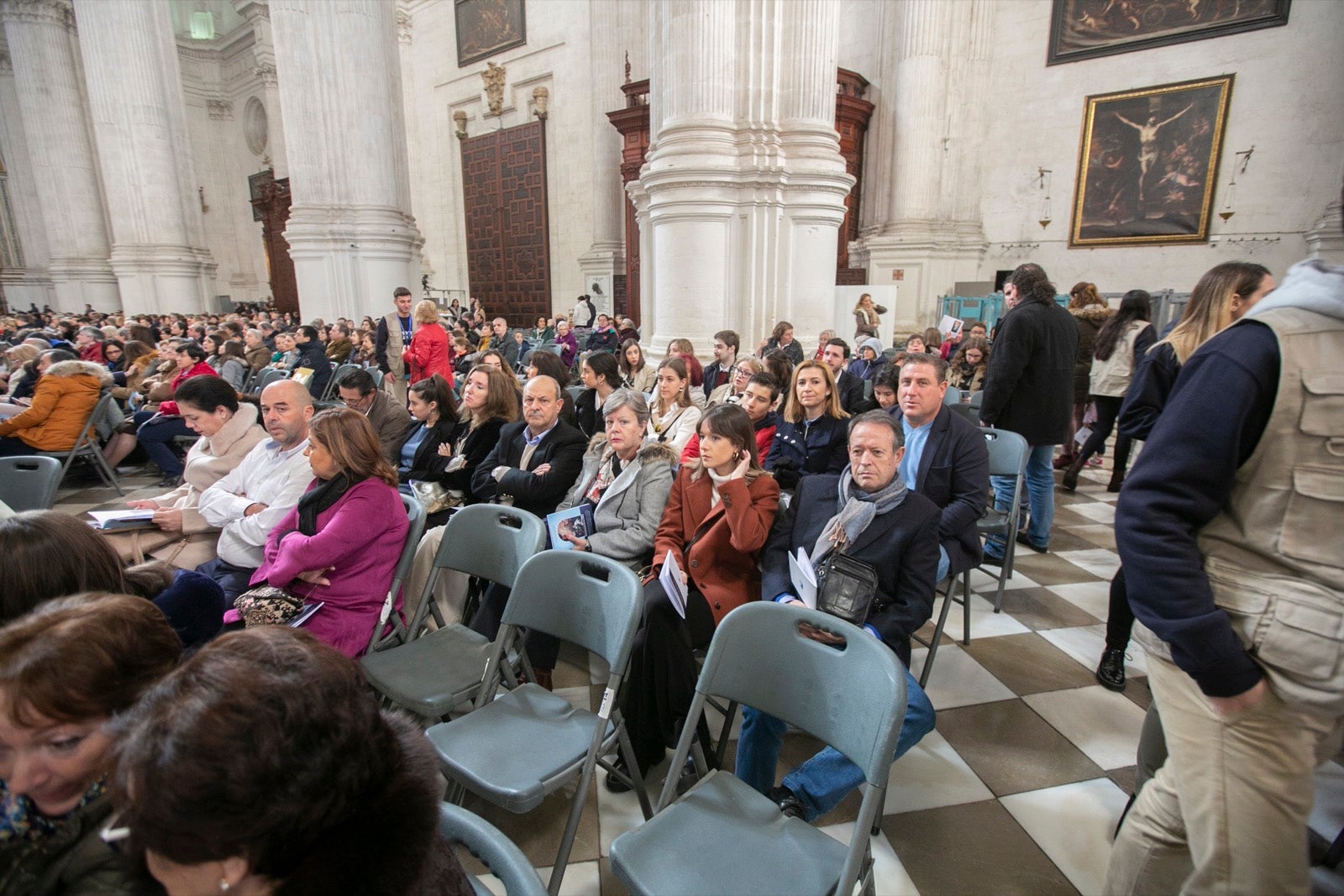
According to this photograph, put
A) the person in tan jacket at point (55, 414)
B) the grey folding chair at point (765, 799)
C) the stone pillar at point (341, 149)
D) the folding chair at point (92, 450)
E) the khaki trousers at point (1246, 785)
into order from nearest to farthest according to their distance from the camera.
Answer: the khaki trousers at point (1246, 785) → the grey folding chair at point (765, 799) → the person in tan jacket at point (55, 414) → the folding chair at point (92, 450) → the stone pillar at point (341, 149)

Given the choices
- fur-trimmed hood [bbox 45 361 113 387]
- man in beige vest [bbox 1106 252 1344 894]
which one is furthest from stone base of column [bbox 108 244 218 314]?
man in beige vest [bbox 1106 252 1344 894]

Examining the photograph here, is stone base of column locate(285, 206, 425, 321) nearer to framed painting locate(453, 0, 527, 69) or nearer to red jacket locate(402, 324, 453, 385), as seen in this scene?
red jacket locate(402, 324, 453, 385)

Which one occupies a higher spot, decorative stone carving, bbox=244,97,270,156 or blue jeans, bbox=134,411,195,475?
decorative stone carving, bbox=244,97,270,156

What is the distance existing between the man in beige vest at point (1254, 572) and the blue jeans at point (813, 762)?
0.62 m

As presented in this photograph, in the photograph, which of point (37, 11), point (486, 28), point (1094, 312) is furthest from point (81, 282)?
point (1094, 312)

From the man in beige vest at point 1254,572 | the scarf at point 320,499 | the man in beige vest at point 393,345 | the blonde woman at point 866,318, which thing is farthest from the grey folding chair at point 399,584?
the blonde woman at point 866,318

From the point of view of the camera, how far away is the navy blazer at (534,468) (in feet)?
9.96

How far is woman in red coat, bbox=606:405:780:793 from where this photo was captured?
82.4 inches

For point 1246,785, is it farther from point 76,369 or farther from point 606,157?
point 606,157

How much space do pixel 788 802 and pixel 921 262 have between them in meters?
10.8

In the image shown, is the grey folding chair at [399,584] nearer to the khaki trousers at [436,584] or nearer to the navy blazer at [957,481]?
the khaki trousers at [436,584]

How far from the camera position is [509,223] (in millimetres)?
14867

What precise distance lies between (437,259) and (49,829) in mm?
Result: 17275

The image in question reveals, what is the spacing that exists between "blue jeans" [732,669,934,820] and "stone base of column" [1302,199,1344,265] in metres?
10.1
